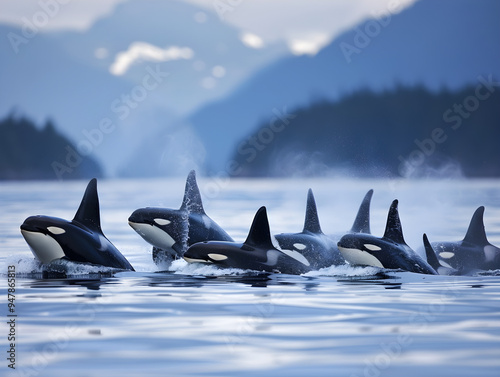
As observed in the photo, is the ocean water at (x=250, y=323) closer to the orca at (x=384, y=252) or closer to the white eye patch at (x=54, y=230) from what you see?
the orca at (x=384, y=252)

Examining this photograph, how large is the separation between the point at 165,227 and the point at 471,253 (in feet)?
20.3

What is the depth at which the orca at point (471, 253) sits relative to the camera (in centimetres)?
1998

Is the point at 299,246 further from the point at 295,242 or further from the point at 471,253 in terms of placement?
the point at 471,253

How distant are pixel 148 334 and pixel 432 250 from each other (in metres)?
9.66

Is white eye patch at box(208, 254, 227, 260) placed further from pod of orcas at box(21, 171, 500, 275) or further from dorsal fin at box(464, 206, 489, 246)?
dorsal fin at box(464, 206, 489, 246)

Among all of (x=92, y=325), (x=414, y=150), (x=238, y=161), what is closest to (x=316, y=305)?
(x=92, y=325)

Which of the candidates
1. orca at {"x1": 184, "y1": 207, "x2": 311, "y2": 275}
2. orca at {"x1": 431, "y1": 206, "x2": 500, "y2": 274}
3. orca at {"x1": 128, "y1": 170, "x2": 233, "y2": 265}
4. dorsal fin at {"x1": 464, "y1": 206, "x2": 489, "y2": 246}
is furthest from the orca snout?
dorsal fin at {"x1": 464, "y1": 206, "x2": 489, "y2": 246}

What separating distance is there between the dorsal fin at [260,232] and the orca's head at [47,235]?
302cm

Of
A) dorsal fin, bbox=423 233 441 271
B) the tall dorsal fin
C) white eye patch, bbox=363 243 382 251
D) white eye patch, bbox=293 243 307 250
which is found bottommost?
dorsal fin, bbox=423 233 441 271

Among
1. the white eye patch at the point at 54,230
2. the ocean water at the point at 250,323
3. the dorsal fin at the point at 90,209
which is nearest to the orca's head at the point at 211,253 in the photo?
the ocean water at the point at 250,323

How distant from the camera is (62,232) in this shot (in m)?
17.0

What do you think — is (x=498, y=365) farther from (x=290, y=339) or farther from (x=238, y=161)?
(x=238, y=161)

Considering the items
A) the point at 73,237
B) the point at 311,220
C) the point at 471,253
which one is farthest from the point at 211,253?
the point at 471,253

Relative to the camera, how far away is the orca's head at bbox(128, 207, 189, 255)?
19516 millimetres
